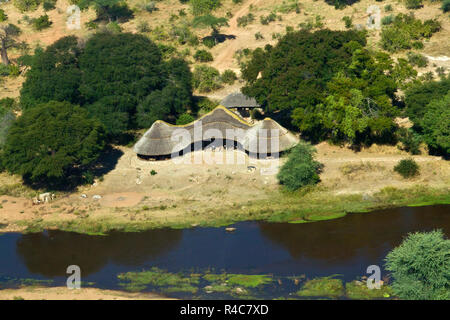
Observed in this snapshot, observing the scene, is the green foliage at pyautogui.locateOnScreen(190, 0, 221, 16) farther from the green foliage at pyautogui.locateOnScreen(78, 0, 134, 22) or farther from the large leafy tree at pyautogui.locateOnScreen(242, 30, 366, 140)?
the large leafy tree at pyautogui.locateOnScreen(242, 30, 366, 140)

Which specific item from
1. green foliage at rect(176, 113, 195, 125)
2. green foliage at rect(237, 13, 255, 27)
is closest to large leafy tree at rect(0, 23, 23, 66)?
green foliage at rect(176, 113, 195, 125)

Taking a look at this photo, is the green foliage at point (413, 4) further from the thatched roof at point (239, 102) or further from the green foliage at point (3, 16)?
the green foliage at point (3, 16)

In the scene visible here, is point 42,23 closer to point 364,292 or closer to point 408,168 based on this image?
point 408,168

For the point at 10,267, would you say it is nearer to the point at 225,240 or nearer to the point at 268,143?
the point at 225,240

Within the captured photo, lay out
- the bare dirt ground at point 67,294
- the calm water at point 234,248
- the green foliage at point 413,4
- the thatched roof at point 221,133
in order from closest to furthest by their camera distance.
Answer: the bare dirt ground at point 67,294 < the calm water at point 234,248 < the thatched roof at point 221,133 < the green foliage at point 413,4

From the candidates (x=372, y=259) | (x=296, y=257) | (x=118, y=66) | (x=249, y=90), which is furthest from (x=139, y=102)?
(x=372, y=259)

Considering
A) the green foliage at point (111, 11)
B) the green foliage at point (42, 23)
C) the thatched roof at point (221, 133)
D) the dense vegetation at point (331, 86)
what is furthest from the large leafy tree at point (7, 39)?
the dense vegetation at point (331, 86)
